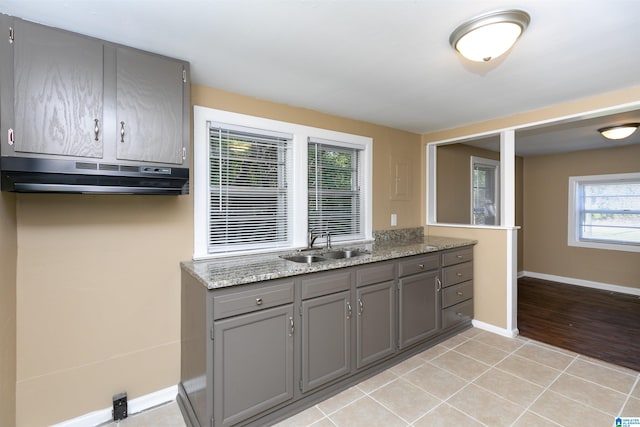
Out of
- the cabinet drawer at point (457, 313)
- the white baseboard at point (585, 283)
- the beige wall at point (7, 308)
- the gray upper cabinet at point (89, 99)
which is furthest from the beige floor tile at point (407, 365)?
the white baseboard at point (585, 283)

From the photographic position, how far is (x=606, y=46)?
1815mm

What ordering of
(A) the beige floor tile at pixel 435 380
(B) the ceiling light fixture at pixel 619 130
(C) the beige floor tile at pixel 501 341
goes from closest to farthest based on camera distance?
(A) the beige floor tile at pixel 435 380, (C) the beige floor tile at pixel 501 341, (B) the ceiling light fixture at pixel 619 130

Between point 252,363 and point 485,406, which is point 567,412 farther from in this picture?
point 252,363

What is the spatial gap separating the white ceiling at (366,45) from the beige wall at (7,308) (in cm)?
103

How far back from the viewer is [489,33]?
1557mm

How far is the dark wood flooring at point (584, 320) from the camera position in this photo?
288 cm

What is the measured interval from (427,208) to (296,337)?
2.65 m

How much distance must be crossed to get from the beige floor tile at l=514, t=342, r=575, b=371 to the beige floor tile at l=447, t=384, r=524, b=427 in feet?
2.72

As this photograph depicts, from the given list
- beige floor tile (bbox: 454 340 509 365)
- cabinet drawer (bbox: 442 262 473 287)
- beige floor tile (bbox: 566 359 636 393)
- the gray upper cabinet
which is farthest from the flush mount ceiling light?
beige floor tile (bbox: 566 359 636 393)

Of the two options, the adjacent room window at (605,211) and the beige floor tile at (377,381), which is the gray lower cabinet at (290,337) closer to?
the beige floor tile at (377,381)

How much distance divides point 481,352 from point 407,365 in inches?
30.8

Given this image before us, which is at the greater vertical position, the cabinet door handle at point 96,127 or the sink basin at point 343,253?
the cabinet door handle at point 96,127

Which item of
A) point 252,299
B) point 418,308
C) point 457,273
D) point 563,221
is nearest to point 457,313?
point 457,273

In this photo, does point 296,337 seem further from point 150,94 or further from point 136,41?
point 136,41
